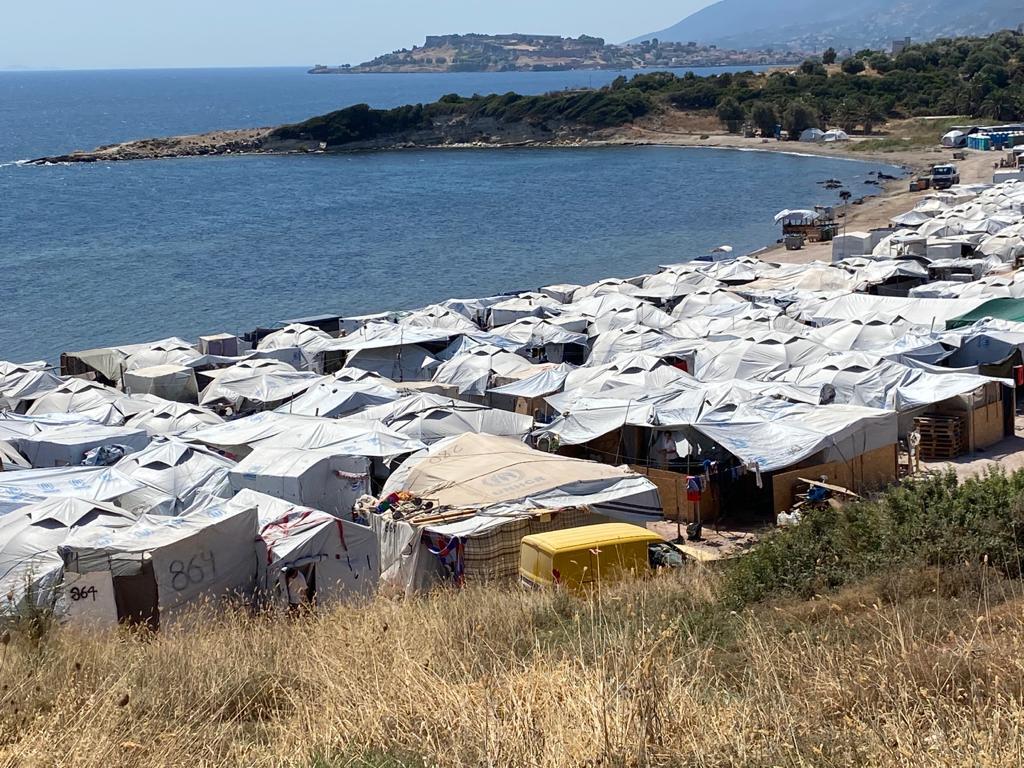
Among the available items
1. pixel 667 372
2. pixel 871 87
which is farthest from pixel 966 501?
pixel 871 87

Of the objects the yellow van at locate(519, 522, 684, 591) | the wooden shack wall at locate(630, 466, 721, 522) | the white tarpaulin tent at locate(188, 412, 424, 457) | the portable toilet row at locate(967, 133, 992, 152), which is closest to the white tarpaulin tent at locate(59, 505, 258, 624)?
the yellow van at locate(519, 522, 684, 591)

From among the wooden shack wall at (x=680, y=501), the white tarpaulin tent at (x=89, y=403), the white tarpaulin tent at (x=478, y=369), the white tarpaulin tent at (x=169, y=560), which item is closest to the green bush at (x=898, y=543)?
the white tarpaulin tent at (x=169, y=560)

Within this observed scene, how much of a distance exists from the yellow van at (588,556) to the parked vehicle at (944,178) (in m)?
58.1

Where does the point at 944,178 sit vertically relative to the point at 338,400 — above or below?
above

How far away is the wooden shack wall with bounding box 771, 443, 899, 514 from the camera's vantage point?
1609 cm

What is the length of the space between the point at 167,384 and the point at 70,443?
629 centimetres

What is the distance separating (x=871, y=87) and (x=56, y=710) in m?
116

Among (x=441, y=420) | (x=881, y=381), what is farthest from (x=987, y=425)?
(x=441, y=420)

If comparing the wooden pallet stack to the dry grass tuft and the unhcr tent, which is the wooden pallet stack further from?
the unhcr tent

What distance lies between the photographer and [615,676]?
17.1ft

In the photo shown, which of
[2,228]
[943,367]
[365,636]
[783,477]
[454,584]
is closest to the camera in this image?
[365,636]

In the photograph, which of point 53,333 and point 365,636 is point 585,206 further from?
point 365,636

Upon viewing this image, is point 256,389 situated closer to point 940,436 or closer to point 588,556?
point 940,436

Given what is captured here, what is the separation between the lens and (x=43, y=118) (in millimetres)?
186625
